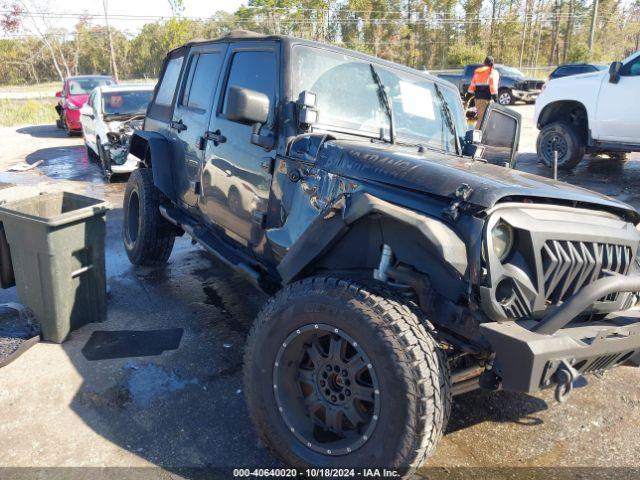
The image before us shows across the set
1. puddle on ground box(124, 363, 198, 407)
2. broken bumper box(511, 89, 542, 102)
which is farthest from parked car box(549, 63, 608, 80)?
puddle on ground box(124, 363, 198, 407)

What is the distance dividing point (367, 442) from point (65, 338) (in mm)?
2596

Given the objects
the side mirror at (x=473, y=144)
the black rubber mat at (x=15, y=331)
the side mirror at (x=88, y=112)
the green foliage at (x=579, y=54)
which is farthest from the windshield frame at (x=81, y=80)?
the green foliage at (x=579, y=54)

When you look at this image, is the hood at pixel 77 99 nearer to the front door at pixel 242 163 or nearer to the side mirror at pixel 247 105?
the front door at pixel 242 163

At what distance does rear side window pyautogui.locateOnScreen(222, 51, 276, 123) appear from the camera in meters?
3.43

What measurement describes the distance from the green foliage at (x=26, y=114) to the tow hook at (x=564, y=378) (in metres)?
22.8

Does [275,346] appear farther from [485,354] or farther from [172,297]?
[172,297]

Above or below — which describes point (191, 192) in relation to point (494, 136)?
below

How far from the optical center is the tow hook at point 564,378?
6.60 ft

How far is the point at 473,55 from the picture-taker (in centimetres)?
3912

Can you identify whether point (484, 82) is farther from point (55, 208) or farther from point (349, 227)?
point (349, 227)

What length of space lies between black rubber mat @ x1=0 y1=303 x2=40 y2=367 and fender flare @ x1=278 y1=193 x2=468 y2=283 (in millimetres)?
2066

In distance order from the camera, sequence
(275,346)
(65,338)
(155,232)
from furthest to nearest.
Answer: (155,232)
(65,338)
(275,346)

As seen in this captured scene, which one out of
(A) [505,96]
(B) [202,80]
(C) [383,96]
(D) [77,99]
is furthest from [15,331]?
(A) [505,96]

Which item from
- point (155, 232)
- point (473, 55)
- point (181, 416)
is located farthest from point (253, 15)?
point (181, 416)
